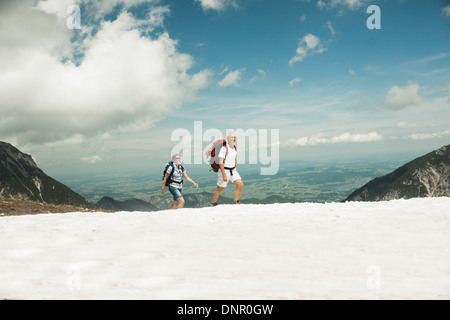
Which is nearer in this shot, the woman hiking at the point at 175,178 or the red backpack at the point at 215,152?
the red backpack at the point at 215,152

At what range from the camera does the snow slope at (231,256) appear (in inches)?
192

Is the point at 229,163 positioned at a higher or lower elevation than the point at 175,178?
higher

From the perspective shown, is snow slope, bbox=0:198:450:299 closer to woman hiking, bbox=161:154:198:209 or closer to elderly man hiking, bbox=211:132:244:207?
elderly man hiking, bbox=211:132:244:207

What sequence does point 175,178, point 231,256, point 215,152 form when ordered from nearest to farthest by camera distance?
1. point 231,256
2. point 215,152
3. point 175,178

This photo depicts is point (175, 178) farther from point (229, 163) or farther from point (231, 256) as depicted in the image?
point (231, 256)

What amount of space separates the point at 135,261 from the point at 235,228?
366 cm

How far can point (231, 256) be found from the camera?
6.57 m

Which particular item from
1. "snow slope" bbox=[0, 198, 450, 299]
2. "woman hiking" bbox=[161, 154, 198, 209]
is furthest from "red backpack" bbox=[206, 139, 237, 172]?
"snow slope" bbox=[0, 198, 450, 299]

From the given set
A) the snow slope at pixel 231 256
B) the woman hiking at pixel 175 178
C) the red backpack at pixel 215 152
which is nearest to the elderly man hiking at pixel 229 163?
the red backpack at pixel 215 152

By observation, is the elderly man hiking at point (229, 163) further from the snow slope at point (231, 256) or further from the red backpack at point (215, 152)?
the snow slope at point (231, 256)

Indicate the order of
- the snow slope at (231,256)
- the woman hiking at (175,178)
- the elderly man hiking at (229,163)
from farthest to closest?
the woman hiking at (175,178) → the elderly man hiking at (229,163) → the snow slope at (231,256)

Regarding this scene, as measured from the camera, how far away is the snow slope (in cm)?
489

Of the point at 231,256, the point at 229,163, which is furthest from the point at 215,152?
the point at 231,256
